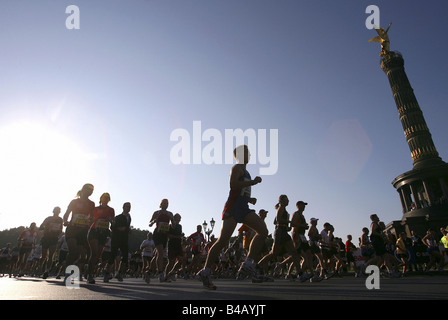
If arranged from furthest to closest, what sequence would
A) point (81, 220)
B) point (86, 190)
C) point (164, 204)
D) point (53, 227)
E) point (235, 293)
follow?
point (53, 227) → point (164, 204) → point (86, 190) → point (81, 220) → point (235, 293)

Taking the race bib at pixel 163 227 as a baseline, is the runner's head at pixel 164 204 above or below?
above

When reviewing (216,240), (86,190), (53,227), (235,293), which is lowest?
(235,293)

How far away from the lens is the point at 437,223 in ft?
115

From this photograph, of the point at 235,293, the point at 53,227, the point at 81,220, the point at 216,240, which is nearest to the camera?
the point at 235,293

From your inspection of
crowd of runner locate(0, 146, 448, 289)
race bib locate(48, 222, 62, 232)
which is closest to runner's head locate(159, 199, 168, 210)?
crowd of runner locate(0, 146, 448, 289)

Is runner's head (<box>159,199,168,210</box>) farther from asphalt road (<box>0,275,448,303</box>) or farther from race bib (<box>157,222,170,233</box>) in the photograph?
asphalt road (<box>0,275,448,303</box>)

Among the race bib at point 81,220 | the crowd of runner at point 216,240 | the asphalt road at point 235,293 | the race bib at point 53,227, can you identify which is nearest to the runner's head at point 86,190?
the crowd of runner at point 216,240

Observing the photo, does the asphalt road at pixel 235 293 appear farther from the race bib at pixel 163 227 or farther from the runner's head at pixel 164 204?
the runner's head at pixel 164 204

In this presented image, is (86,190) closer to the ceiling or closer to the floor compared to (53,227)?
closer to the ceiling

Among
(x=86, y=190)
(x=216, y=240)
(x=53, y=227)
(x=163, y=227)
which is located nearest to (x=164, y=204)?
(x=163, y=227)

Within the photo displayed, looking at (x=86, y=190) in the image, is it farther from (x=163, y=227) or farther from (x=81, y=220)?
(x=163, y=227)

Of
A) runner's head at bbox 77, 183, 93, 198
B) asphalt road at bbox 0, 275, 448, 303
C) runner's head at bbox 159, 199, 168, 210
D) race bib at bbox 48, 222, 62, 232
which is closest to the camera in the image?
asphalt road at bbox 0, 275, 448, 303
